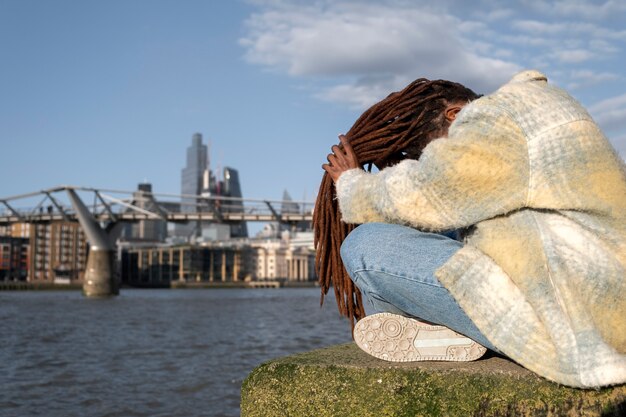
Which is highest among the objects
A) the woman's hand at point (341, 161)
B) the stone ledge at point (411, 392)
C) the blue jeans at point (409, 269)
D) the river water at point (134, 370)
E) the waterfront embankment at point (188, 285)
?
the woman's hand at point (341, 161)

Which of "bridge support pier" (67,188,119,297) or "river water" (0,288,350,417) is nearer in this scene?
"river water" (0,288,350,417)

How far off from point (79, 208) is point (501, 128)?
180 ft

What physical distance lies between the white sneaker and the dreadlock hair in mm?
Answer: 311

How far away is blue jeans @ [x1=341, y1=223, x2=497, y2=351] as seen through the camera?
1.87 meters

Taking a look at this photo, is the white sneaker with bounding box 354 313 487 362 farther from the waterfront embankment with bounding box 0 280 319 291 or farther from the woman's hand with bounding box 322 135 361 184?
the waterfront embankment with bounding box 0 280 319 291

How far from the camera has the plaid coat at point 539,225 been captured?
1.72m

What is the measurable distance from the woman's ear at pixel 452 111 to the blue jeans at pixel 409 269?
0.47m

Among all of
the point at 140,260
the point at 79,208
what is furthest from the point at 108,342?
the point at 140,260

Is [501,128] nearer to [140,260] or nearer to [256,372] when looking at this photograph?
[256,372]

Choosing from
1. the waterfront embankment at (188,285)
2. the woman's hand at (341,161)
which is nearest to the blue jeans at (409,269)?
the woman's hand at (341,161)

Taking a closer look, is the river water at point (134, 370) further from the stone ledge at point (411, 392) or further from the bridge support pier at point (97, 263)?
the bridge support pier at point (97, 263)

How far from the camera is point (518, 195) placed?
174cm

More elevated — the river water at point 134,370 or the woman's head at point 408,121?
the woman's head at point 408,121

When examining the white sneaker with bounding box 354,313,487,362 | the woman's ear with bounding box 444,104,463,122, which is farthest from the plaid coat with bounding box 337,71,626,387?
the woman's ear with bounding box 444,104,463,122
